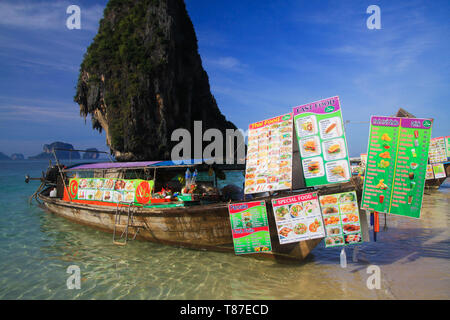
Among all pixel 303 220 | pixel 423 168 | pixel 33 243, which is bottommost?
pixel 33 243

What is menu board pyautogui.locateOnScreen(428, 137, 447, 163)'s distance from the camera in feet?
69.6

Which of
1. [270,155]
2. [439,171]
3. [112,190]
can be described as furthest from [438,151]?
[112,190]

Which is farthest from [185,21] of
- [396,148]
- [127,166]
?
[396,148]

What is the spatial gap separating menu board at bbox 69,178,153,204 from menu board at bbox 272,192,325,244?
5.40 meters

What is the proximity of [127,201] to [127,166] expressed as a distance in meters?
1.56

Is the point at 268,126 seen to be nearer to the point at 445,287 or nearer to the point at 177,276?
the point at 177,276

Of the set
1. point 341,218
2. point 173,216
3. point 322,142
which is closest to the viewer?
point 341,218

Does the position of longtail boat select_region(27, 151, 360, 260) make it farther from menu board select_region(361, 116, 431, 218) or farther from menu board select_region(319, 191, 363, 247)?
menu board select_region(361, 116, 431, 218)

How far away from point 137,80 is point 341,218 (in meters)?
38.0

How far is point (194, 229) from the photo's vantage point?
8492mm

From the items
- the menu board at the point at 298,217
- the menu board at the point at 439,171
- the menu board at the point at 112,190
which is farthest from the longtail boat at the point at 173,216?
the menu board at the point at 439,171

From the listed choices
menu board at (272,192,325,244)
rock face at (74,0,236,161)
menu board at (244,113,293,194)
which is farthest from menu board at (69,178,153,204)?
rock face at (74,0,236,161)

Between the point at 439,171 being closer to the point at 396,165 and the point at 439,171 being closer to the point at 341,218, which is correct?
the point at 396,165

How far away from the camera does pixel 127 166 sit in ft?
36.8
